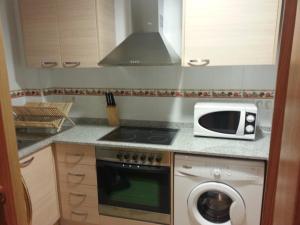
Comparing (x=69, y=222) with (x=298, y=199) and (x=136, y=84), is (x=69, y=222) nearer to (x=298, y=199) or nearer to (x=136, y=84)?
(x=136, y=84)

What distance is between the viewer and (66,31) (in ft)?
6.19

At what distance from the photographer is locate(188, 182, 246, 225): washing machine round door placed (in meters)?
1.56

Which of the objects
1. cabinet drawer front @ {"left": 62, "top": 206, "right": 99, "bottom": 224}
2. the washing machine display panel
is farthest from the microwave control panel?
cabinet drawer front @ {"left": 62, "top": 206, "right": 99, "bottom": 224}

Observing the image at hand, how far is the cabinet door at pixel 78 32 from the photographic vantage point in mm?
1822

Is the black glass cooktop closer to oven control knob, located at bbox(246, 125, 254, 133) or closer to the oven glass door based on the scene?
the oven glass door

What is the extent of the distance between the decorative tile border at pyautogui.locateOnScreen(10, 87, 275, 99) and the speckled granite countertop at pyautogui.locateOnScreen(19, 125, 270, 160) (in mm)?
302

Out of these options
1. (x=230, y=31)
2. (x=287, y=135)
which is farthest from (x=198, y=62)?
(x=287, y=135)

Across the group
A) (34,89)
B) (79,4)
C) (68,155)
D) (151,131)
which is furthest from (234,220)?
(34,89)

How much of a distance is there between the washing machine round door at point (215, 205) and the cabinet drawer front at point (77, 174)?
75 cm

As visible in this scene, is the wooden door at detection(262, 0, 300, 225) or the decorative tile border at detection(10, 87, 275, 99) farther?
the decorative tile border at detection(10, 87, 275, 99)

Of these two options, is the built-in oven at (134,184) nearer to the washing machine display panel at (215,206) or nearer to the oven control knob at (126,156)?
the oven control knob at (126,156)

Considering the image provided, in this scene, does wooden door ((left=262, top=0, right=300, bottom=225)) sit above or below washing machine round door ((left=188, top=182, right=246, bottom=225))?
above

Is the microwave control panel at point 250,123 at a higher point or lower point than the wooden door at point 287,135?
lower

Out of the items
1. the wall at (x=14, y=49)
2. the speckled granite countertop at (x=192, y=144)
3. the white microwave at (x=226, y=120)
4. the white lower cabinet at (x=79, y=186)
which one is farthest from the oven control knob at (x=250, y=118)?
the wall at (x=14, y=49)
